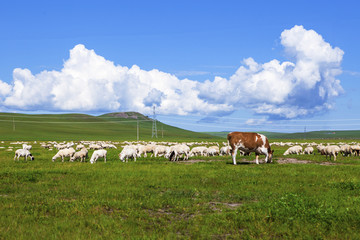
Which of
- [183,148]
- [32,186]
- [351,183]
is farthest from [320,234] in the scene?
[183,148]

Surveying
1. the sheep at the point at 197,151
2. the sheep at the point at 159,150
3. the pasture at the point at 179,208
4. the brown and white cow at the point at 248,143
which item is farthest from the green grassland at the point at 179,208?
the sheep at the point at 197,151

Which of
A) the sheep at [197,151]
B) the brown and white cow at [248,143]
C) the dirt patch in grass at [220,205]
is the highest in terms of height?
the brown and white cow at [248,143]

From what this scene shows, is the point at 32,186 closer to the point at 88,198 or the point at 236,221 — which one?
the point at 88,198

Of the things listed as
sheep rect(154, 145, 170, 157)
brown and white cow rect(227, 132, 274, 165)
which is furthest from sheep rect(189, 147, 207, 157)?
brown and white cow rect(227, 132, 274, 165)

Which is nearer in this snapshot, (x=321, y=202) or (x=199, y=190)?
(x=321, y=202)

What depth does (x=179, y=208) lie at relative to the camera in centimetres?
1105

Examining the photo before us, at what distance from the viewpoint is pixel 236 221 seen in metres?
9.43

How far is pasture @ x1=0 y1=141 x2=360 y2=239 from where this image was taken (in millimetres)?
8602

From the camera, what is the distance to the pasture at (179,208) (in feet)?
28.2

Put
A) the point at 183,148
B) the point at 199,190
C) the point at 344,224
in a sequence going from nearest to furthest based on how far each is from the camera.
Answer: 1. the point at 344,224
2. the point at 199,190
3. the point at 183,148

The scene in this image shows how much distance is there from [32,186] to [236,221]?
1149 centimetres

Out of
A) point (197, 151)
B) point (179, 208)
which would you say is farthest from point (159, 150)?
point (179, 208)

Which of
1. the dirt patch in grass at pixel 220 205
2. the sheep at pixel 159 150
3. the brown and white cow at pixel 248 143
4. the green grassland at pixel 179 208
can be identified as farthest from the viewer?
the sheep at pixel 159 150

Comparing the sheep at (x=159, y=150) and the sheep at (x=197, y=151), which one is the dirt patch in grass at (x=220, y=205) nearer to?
the sheep at (x=159, y=150)
